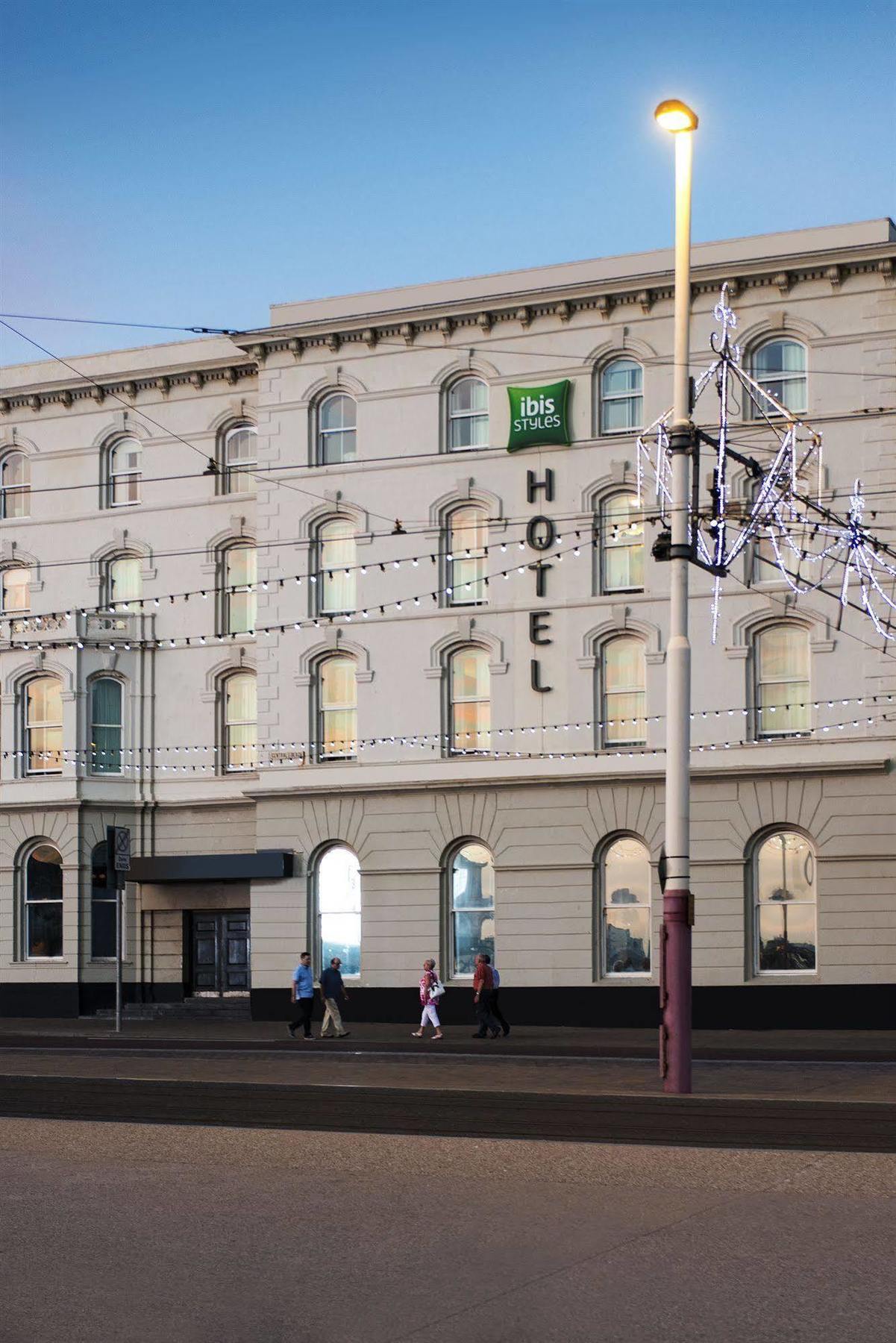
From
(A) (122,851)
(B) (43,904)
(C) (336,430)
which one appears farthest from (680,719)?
(B) (43,904)

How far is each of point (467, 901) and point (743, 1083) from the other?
629 inches

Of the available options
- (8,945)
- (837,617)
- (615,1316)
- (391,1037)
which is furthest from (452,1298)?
(8,945)

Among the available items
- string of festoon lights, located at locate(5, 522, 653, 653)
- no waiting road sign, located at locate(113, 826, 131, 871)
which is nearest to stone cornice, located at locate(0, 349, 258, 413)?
string of festoon lights, located at locate(5, 522, 653, 653)

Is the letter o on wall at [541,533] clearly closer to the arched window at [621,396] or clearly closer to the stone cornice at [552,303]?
the arched window at [621,396]

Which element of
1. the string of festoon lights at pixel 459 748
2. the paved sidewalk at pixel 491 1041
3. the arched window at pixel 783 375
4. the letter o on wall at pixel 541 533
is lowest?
the paved sidewalk at pixel 491 1041

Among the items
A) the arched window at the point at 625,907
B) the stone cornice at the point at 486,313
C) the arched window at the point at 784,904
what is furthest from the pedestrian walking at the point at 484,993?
the stone cornice at the point at 486,313

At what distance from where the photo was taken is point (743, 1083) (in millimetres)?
21781

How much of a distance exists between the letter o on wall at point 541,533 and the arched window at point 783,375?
176 inches

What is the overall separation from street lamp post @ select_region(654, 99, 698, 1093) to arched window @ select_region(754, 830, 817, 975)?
14.0 m

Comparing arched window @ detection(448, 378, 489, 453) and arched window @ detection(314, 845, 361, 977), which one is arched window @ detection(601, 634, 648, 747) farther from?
arched window @ detection(314, 845, 361, 977)

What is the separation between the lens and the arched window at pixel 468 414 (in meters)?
38.2

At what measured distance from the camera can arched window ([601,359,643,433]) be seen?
3678 centimetres

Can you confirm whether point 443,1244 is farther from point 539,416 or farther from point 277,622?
point 277,622

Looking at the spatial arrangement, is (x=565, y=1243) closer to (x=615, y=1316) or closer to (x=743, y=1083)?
(x=615, y=1316)
